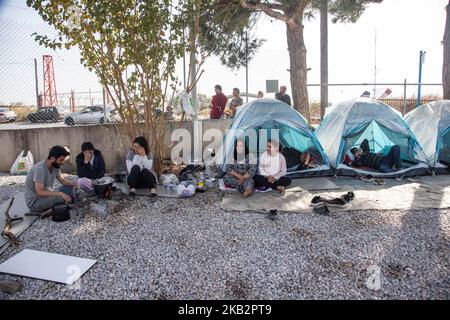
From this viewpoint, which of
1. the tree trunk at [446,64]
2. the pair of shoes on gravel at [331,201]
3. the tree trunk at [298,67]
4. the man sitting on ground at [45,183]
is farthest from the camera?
the tree trunk at [446,64]

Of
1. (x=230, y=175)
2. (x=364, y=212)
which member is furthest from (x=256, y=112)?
(x=364, y=212)

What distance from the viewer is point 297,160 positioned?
6191mm

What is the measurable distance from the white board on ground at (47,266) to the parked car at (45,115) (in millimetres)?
4945

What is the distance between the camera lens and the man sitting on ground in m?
3.90

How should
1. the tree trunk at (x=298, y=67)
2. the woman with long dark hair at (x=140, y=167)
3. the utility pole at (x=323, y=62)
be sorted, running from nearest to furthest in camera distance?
the woman with long dark hair at (x=140, y=167), the tree trunk at (x=298, y=67), the utility pole at (x=323, y=62)

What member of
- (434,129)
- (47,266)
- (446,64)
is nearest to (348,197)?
(434,129)

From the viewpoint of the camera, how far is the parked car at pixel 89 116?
7432 mm

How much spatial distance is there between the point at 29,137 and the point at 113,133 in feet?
5.12

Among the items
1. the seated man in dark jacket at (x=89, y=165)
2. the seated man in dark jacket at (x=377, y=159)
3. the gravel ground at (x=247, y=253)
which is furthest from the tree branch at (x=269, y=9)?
the gravel ground at (x=247, y=253)

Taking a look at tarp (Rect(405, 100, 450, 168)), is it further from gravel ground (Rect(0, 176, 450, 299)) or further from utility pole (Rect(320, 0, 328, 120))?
utility pole (Rect(320, 0, 328, 120))

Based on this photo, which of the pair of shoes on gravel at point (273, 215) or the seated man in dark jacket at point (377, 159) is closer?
the pair of shoes on gravel at point (273, 215)

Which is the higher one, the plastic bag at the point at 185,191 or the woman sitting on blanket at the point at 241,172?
the woman sitting on blanket at the point at 241,172

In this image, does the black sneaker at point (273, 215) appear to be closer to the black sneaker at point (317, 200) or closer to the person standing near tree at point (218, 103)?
the black sneaker at point (317, 200)

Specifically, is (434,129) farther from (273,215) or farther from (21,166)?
(21,166)
